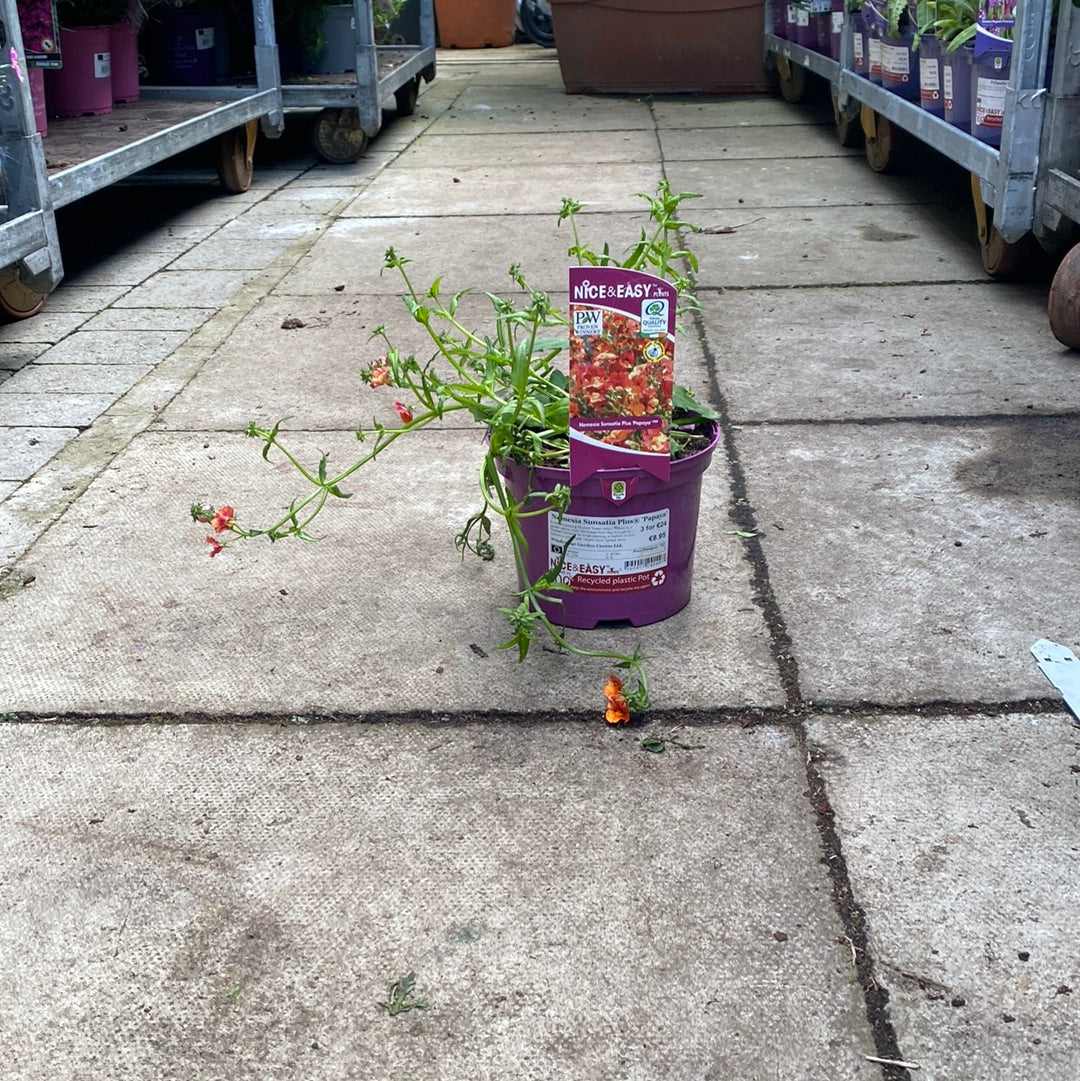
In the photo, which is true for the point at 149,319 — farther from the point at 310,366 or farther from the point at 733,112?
the point at 733,112

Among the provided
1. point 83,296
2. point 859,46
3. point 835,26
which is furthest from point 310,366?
point 835,26

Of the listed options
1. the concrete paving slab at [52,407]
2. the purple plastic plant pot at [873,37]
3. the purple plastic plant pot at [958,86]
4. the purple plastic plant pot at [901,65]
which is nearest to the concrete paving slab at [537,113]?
the purple plastic plant pot at [873,37]

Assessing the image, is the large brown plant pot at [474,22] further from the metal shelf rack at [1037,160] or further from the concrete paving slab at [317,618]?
the concrete paving slab at [317,618]

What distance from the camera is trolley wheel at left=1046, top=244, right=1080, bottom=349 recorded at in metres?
3.70

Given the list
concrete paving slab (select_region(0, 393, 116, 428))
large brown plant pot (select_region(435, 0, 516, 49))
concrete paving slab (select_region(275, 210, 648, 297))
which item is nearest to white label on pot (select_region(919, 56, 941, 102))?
concrete paving slab (select_region(275, 210, 648, 297))

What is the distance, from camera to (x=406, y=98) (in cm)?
893

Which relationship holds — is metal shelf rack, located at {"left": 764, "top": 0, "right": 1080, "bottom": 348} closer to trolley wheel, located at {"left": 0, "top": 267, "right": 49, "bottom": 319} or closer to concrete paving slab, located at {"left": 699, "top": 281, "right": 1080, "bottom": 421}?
concrete paving slab, located at {"left": 699, "top": 281, "right": 1080, "bottom": 421}

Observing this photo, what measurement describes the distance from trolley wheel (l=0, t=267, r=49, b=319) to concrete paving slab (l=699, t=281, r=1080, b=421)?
226 cm

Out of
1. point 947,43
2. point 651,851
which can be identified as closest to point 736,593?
point 651,851

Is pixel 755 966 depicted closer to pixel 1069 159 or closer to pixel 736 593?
pixel 736 593

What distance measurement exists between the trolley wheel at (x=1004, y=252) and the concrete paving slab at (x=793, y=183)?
4.03 ft

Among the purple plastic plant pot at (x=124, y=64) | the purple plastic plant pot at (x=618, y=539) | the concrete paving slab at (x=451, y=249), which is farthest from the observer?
the purple plastic plant pot at (x=124, y=64)

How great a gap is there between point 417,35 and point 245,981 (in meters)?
12.7

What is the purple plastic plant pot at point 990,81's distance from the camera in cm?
433
